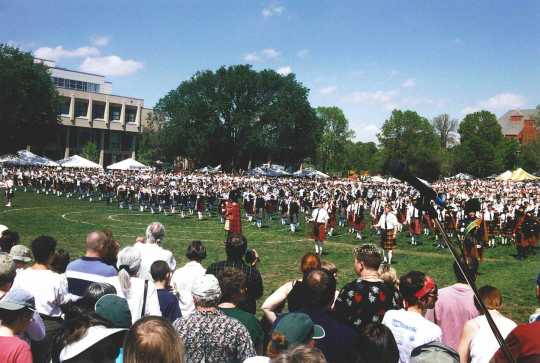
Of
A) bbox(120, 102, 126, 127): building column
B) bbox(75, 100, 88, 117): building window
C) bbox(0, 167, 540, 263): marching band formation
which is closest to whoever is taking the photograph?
bbox(0, 167, 540, 263): marching band formation

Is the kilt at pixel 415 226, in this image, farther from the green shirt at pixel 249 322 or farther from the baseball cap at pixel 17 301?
the baseball cap at pixel 17 301

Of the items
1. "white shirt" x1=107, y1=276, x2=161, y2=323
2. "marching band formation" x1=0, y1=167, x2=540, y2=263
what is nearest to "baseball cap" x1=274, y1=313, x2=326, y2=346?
"white shirt" x1=107, y1=276, x2=161, y2=323

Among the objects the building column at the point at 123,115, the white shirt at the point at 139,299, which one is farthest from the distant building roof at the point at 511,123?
the white shirt at the point at 139,299

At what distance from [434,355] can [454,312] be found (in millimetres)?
2014

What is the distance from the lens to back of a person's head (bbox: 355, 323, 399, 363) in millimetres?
3494

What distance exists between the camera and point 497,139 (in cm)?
9594

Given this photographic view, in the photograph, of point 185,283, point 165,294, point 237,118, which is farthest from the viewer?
point 237,118

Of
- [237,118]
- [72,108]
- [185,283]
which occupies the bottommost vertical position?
[185,283]

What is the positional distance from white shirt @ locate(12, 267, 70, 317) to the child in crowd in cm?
94

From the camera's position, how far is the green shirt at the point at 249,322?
4.25 m

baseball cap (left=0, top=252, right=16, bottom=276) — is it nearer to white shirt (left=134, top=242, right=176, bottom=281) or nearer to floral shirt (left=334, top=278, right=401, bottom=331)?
white shirt (left=134, top=242, right=176, bottom=281)

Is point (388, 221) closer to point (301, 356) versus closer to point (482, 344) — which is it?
point (482, 344)

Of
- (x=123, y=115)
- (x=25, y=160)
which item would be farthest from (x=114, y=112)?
(x=25, y=160)

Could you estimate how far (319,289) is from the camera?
432cm
